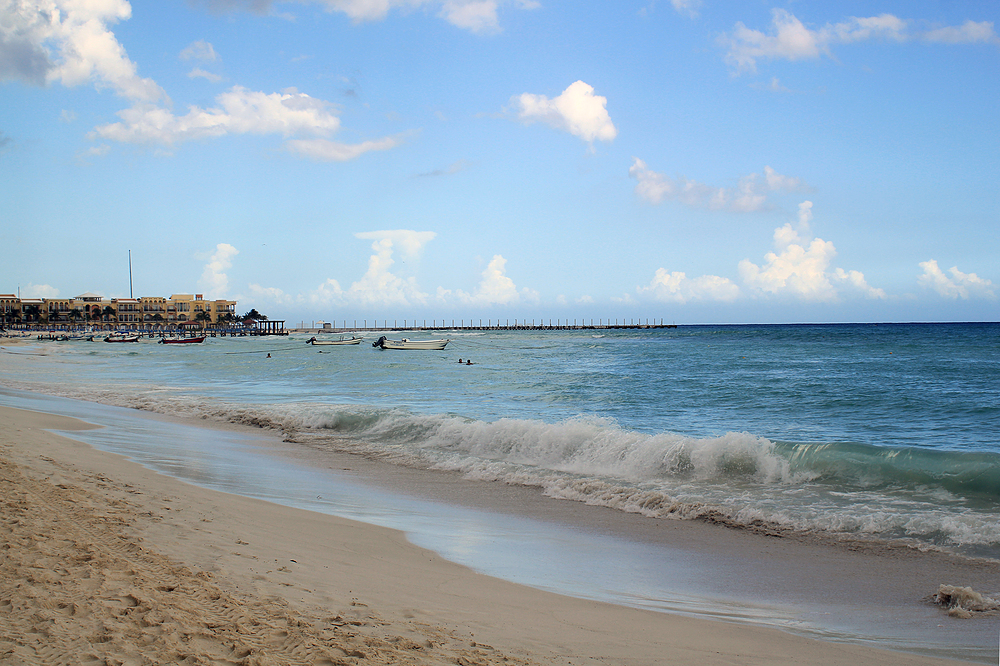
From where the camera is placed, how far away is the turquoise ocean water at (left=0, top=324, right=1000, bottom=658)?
27.1ft

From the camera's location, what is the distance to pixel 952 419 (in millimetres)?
16062

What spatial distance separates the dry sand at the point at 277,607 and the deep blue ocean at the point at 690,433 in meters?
3.78

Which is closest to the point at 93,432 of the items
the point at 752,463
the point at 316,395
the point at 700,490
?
the point at 316,395

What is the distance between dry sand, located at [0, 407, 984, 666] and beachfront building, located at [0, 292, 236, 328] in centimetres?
18632

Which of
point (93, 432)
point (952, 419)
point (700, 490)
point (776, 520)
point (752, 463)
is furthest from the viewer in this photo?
point (952, 419)

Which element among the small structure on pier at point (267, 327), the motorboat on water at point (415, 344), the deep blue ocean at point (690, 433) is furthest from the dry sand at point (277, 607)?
the small structure on pier at point (267, 327)

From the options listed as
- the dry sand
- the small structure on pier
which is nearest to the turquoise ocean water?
the dry sand

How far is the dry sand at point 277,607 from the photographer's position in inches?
132

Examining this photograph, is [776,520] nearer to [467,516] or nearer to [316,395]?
[467,516]

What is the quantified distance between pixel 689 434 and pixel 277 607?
1136 cm

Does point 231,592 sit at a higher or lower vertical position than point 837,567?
higher

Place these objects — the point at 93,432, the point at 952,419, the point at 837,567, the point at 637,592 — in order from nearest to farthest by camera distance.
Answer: the point at 637,592
the point at 837,567
the point at 93,432
the point at 952,419

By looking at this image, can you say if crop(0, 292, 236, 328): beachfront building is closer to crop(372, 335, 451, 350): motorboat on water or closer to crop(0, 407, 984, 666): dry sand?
crop(372, 335, 451, 350): motorboat on water

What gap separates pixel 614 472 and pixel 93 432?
36.4 feet
